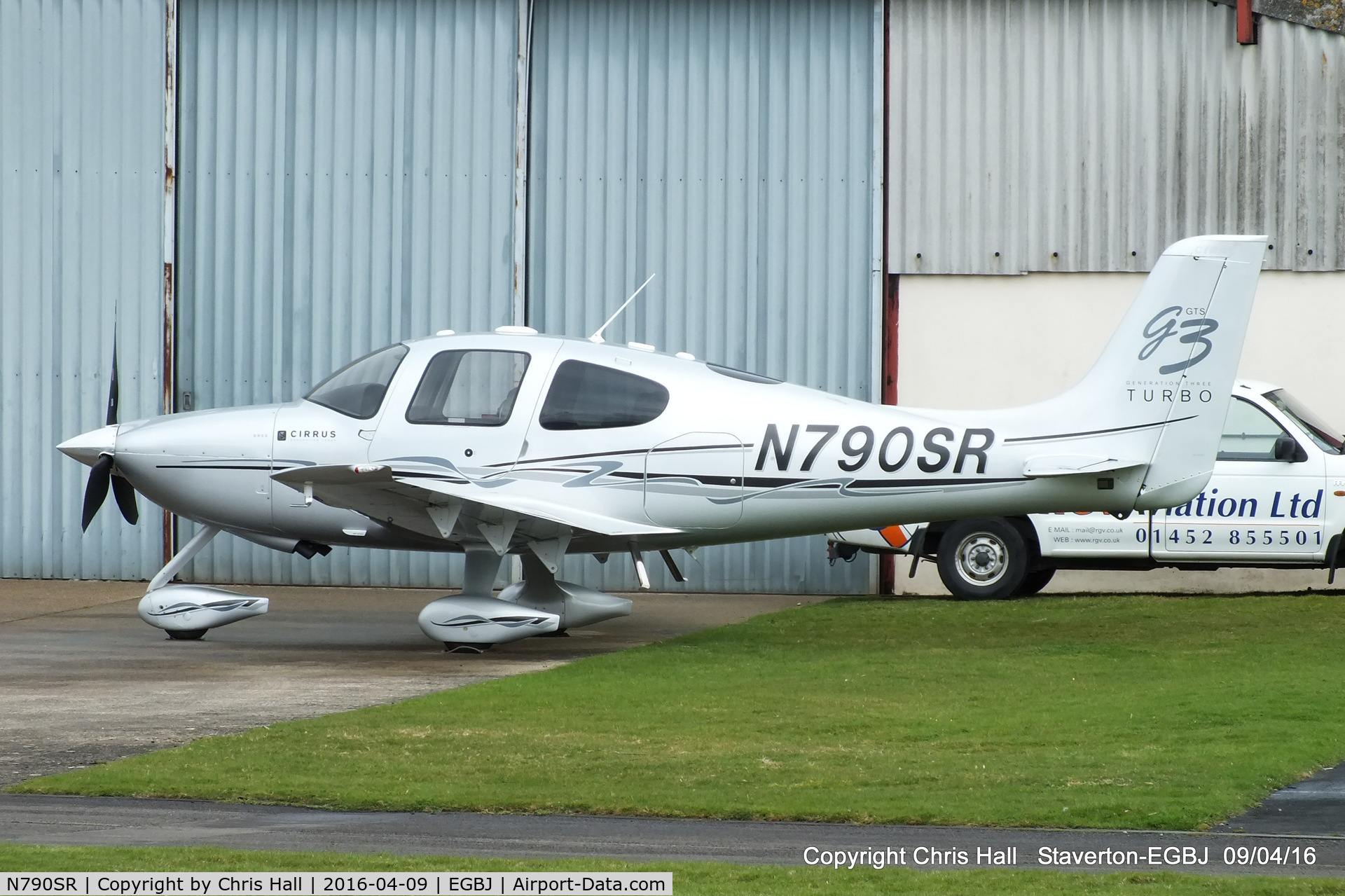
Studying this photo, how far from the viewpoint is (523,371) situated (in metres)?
13.6

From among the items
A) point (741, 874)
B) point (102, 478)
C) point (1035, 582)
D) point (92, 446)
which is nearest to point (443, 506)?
point (102, 478)

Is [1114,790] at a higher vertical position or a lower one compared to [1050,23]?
lower

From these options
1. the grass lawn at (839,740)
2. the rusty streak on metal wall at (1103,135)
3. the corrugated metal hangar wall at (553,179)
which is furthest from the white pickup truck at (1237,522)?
the rusty streak on metal wall at (1103,135)

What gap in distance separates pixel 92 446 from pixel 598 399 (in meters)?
4.28

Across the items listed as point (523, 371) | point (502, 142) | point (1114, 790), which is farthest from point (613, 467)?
point (502, 142)

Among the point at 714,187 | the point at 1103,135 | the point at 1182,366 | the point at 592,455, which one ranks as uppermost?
the point at 1103,135

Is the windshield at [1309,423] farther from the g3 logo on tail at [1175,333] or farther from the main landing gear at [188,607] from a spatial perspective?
the main landing gear at [188,607]

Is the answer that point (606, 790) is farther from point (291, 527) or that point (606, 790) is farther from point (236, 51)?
point (236, 51)

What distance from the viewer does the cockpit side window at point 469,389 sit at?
13578 millimetres

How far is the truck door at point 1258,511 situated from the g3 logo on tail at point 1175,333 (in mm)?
3775

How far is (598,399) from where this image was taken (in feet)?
44.5

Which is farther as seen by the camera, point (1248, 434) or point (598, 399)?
point (1248, 434)

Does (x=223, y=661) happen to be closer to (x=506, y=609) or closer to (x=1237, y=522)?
(x=506, y=609)

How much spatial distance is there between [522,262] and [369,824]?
13.2 m
